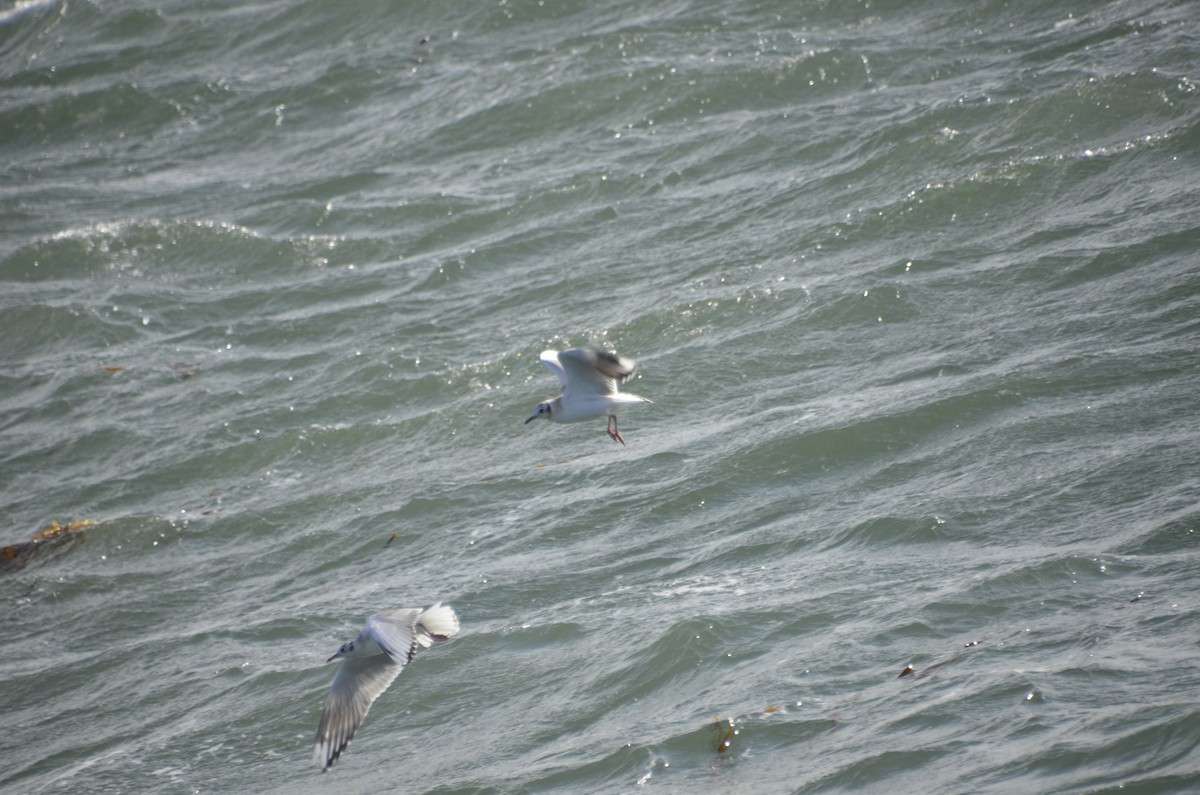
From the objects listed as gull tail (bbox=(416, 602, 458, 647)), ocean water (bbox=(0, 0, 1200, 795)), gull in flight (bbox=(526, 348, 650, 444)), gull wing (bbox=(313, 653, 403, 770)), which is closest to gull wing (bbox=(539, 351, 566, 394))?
gull in flight (bbox=(526, 348, 650, 444))

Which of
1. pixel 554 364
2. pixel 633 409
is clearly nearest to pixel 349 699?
pixel 554 364

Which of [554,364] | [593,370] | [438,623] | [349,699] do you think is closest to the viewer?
[349,699]

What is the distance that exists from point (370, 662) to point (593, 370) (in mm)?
1852

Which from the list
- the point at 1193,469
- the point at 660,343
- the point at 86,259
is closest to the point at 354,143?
the point at 86,259

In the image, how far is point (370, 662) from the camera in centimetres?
640

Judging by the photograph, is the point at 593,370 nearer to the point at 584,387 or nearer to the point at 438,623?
the point at 584,387

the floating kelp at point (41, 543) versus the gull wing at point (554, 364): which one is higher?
the gull wing at point (554, 364)

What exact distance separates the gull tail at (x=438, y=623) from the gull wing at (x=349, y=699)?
A: 222 millimetres

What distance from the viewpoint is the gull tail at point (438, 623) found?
6496 mm

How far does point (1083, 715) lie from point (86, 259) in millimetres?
10209

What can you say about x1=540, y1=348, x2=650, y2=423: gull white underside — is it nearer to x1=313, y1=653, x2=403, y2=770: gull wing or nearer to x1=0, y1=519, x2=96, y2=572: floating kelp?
x1=313, y1=653, x2=403, y2=770: gull wing

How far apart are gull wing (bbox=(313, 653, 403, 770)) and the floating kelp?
3253 mm

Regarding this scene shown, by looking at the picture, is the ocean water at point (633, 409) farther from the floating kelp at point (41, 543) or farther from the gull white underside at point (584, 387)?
the gull white underside at point (584, 387)

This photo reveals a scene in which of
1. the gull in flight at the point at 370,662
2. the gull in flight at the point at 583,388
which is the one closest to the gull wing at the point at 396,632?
the gull in flight at the point at 370,662
